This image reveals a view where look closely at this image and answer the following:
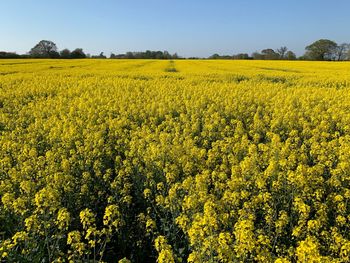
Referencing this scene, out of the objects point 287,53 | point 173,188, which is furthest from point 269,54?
point 173,188

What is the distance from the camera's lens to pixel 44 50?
72.2m

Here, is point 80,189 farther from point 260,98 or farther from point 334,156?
point 260,98

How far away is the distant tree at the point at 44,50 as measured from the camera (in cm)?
6556

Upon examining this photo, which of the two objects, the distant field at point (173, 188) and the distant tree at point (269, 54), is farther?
the distant tree at point (269, 54)

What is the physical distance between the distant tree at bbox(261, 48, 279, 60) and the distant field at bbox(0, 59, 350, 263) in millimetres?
62520

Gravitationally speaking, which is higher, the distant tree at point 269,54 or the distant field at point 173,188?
the distant field at point 173,188

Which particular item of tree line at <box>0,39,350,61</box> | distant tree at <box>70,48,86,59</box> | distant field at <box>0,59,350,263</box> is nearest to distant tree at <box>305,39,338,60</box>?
tree line at <box>0,39,350,61</box>

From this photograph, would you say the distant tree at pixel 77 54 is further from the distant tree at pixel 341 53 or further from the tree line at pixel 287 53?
the distant tree at pixel 341 53

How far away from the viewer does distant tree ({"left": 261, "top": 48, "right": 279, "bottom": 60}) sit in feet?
233

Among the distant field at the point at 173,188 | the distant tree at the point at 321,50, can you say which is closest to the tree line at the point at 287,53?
the distant tree at the point at 321,50

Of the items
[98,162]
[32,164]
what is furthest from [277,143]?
[32,164]

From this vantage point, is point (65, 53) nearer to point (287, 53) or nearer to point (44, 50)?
point (44, 50)

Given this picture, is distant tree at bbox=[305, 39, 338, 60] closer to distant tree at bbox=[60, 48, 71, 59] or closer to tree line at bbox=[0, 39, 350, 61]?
tree line at bbox=[0, 39, 350, 61]

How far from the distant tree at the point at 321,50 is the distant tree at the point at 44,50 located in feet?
154
